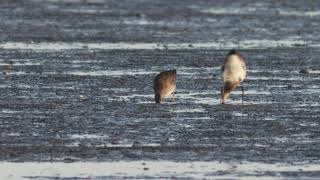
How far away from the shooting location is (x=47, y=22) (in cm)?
3453

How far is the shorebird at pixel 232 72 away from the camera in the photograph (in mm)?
19250

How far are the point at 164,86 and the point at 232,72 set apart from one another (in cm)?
111

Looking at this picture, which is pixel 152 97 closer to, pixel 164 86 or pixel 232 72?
pixel 164 86

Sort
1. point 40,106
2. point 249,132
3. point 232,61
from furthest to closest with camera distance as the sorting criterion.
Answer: point 232,61 → point 40,106 → point 249,132

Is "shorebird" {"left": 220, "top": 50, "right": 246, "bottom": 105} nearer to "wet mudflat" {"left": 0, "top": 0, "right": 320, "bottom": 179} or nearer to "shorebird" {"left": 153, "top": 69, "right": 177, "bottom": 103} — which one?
"wet mudflat" {"left": 0, "top": 0, "right": 320, "bottom": 179}

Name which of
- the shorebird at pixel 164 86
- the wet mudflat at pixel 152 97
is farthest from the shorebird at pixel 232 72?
the shorebird at pixel 164 86

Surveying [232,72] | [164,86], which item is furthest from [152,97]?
[232,72]

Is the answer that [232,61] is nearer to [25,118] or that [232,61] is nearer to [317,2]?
[25,118]

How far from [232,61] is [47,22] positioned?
15750mm

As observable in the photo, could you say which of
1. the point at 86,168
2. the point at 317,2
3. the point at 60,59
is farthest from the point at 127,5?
the point at 86,168

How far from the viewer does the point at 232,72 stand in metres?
19.5

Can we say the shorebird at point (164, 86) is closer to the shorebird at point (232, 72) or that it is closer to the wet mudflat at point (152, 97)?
the wet mudflat at point (152, 97)

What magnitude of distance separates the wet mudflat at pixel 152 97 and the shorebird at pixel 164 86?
15 cm

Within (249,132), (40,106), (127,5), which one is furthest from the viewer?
(127,5)
